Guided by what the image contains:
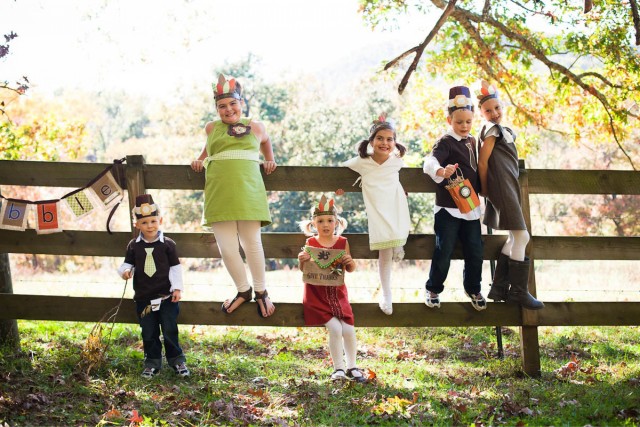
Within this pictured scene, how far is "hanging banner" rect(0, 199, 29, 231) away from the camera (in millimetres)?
5969

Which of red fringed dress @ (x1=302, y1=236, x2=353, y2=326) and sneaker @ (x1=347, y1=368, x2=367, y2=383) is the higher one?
red fringed dress @ (x1=302, y1=236, x2=353, y2=326)

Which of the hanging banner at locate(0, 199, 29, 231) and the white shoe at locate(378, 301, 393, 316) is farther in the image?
the hanging banner at locate(0, 199, 29, 231)

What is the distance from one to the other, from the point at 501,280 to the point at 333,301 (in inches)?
55.3

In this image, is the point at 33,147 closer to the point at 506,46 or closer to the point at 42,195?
the point at 42,195

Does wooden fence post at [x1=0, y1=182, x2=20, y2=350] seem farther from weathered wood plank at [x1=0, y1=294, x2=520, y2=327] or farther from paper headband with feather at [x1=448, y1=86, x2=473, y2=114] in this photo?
paper headband with feather at [x1=448, y1=86, x2=473, y2=114]

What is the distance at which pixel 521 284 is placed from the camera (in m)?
5.76

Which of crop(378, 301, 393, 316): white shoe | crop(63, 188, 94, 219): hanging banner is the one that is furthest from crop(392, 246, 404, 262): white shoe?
crop(63, 188, 94, 219): hanging banner

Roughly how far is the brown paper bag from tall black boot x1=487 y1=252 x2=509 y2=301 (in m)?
0.57

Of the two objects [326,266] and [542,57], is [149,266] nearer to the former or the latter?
[326,266]

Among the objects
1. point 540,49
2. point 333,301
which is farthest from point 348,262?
point 540,49

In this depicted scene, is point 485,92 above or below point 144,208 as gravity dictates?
above

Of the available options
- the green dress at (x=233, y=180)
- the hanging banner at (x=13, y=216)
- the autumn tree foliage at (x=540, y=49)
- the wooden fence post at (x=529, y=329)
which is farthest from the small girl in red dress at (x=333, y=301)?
the autumn tree foliage at (x=540, y=49)

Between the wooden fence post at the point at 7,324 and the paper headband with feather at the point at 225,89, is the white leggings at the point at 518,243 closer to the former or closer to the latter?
the paper headband with feather at the point at 225,89

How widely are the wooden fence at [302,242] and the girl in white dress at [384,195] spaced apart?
14cm
